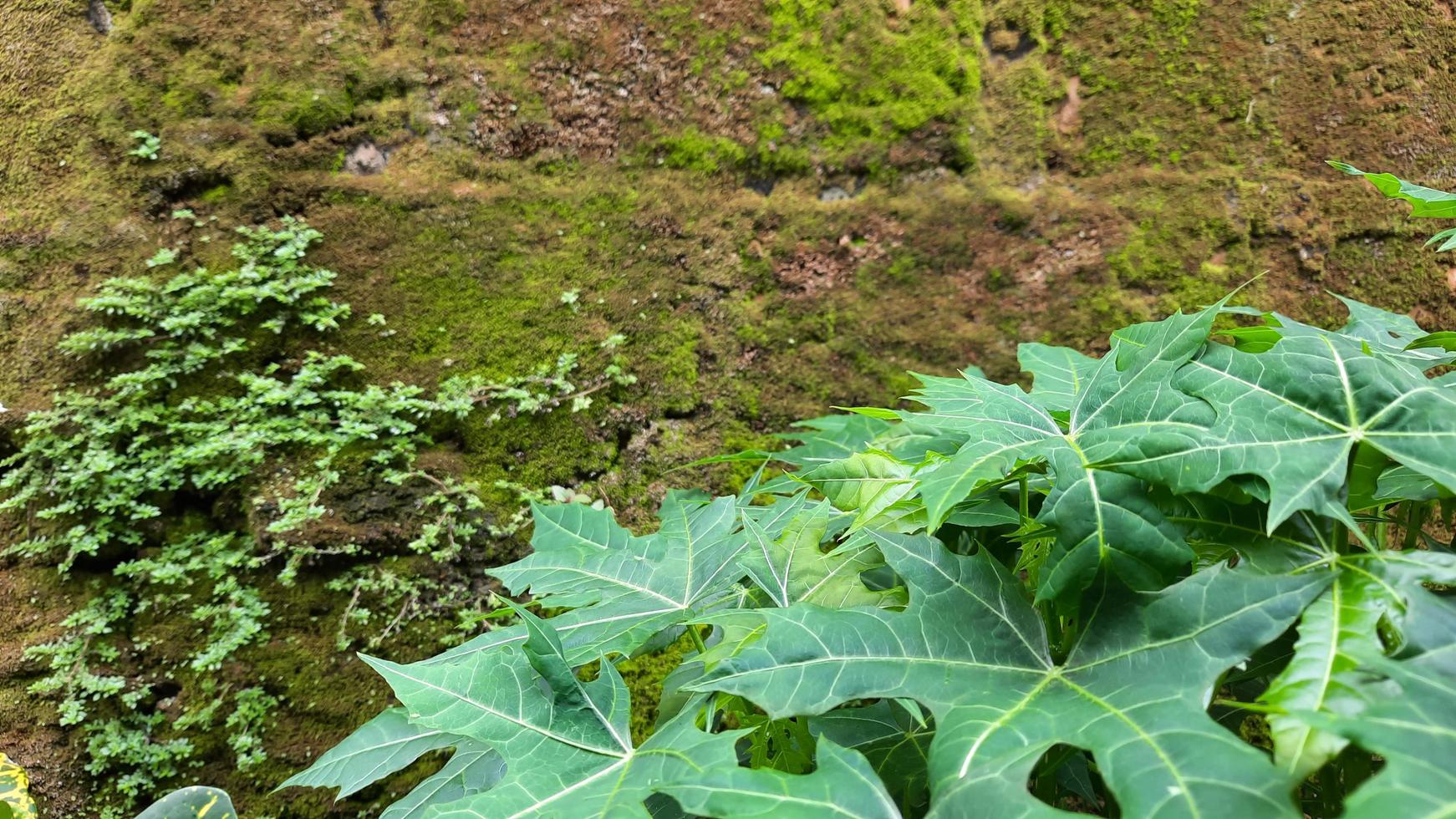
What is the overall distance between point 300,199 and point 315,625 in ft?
4.49

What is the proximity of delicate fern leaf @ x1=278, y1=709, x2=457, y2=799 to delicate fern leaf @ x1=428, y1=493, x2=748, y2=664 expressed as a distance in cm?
15

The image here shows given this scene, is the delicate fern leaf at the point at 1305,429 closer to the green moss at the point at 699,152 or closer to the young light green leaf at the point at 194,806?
the young light green leaf at the point at 194,806

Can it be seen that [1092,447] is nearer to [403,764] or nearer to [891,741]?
[891,741]

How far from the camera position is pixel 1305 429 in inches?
28.9

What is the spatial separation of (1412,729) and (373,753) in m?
1.22

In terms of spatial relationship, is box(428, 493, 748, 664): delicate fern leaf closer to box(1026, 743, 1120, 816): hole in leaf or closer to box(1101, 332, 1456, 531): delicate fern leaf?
box(1026, 743, 1120, 816): hole in leaf

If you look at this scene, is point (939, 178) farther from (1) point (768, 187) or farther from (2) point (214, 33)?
(2) point (214, 33)

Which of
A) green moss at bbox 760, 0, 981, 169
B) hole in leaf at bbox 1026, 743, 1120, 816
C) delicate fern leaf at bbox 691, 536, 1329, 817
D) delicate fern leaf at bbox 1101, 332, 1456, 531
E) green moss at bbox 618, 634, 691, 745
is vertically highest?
green moss at bbox 760, 0, 981, 169

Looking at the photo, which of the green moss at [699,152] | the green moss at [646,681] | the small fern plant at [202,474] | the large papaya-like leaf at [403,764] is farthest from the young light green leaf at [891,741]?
the green moss at [699,152]

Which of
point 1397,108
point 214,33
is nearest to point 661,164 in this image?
point 214,33

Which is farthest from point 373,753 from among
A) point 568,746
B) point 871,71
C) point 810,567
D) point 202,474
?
point 871,71

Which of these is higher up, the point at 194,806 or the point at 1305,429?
the point at 1305,429

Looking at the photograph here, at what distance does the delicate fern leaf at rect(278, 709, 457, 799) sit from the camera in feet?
3.42

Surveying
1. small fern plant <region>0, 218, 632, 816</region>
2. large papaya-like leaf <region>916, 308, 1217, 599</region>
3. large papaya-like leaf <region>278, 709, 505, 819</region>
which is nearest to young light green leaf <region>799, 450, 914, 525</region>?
large papaya-like leaf <region>916, 308, 1217, 599</region>
